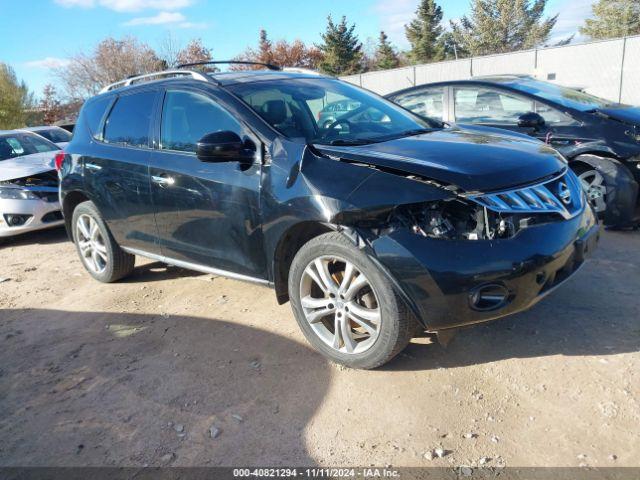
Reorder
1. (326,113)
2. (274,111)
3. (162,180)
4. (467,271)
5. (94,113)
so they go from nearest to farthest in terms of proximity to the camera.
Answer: (467,271)
(274,111)
(326,113)
(162,180)
(94,113)

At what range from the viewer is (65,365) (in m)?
3.54

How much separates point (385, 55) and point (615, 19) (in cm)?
2019

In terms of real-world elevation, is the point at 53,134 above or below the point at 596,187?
above

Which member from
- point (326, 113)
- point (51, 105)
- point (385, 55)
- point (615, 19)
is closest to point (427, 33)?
point (385, 55)

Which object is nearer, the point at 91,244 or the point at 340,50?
the point at 91,244

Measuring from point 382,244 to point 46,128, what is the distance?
452 inches

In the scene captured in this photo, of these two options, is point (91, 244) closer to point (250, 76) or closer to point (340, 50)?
point (250, 76)

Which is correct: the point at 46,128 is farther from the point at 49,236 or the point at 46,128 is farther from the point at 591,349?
the point at 591,349

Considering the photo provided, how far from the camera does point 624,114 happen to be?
5125 millimetres

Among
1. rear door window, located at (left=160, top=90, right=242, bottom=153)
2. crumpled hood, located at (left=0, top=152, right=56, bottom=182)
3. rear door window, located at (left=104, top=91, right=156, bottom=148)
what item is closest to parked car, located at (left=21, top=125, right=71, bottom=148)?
crumpled hood, located at (left=0, top=152, right=56, bottom=182)

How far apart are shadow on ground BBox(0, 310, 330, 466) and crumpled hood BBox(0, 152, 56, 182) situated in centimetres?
361

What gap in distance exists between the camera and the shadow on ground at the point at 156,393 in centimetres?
258

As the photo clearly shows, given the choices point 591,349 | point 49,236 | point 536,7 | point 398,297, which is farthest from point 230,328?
point 536,7

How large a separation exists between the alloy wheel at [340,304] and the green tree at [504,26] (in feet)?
149
